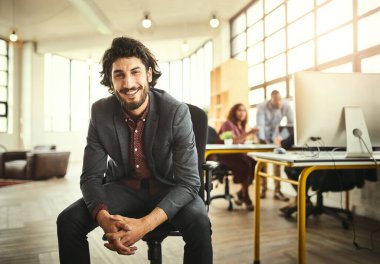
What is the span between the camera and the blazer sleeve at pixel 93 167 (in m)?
1.47

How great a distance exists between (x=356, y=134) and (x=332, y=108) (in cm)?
20

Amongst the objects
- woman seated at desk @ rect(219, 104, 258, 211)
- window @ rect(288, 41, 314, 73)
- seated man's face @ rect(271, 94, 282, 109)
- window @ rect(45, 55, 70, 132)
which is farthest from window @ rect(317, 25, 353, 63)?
window @ rect(45, 55, 70, 132)

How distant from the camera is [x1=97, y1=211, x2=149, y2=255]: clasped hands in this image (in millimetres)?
1286

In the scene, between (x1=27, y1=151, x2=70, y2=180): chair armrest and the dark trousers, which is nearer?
the dark trousers

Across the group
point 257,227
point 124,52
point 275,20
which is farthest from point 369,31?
point 124,52

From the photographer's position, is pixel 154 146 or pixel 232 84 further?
pixel 232 84

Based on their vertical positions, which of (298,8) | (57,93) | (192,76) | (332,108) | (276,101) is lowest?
(332,108)

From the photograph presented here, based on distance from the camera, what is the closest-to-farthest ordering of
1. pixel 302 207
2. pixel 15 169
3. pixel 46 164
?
pixel 302 207 < pixel 46 164 < pixel 15 169

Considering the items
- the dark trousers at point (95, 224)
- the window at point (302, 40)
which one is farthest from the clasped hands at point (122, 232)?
the window at point (302, 40)

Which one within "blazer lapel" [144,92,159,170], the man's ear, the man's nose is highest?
the man's ear

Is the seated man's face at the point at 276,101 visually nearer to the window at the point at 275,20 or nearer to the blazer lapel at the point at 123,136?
the window at the point at 275,20

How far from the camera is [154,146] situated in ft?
5.16

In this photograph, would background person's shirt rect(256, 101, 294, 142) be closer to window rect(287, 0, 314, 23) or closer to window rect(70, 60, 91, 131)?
window rect(287, 0, 314, 23)

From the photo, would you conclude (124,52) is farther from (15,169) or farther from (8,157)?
(8,157)
